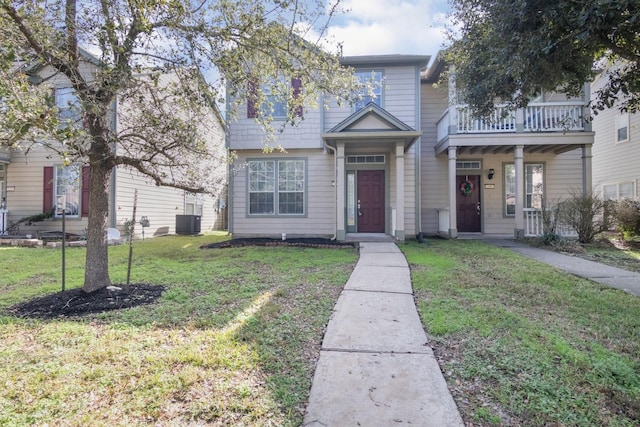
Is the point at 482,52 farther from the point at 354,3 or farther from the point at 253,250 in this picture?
the point at 253,250

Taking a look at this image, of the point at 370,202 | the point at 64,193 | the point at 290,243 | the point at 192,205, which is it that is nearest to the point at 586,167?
the point at 370,202

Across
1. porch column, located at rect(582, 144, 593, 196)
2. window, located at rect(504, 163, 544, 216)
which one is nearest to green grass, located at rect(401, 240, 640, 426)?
porch column, located at rect(582, 144, 593, 196)

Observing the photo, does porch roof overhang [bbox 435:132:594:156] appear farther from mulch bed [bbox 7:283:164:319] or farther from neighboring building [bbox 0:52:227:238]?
mulch bed [bbox 7:283:164:319]

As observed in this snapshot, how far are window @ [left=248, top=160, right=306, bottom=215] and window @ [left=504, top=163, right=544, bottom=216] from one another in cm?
720

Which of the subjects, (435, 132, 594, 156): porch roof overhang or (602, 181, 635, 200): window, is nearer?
(435, 132, 594, 156): porch roof overhang

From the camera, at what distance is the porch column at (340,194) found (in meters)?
9.93

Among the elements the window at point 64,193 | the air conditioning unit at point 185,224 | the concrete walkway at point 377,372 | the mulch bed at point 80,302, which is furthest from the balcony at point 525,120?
the window at point 64,193

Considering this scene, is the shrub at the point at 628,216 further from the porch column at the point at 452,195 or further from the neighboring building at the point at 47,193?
the neighboring building at the point at 47,193

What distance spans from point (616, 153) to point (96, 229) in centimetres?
1807

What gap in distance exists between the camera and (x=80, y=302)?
436 cm

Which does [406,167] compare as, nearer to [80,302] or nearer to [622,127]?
[80,302]

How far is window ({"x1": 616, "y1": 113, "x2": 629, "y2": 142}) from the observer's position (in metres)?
13.2

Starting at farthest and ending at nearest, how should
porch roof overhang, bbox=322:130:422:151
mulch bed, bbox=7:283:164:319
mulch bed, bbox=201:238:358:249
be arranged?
mulch bed, bbox=201:238:358:249
porch roof overhang, bbox=322:130:422:151
mulch bed, bbox=7:283:164:319

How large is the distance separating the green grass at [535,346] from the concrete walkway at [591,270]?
14.2 inches
